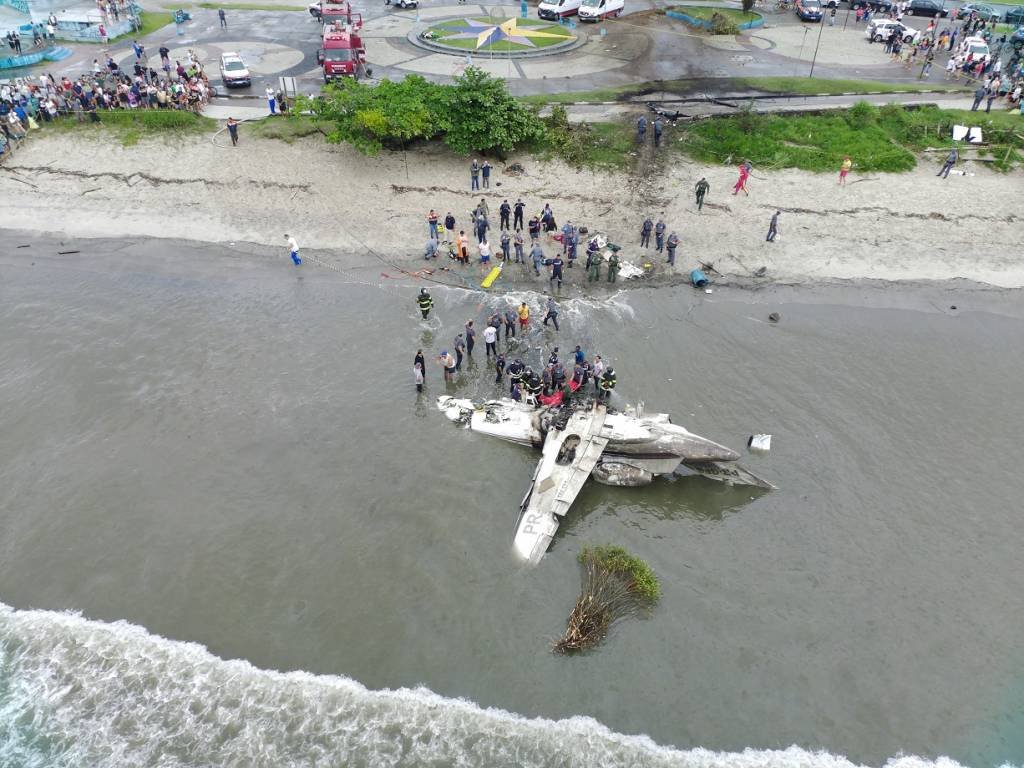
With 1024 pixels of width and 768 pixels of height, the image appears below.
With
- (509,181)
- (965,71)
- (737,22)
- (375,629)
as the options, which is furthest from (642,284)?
(737,22)

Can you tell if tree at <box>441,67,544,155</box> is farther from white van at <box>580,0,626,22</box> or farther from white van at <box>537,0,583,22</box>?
white van at <box>580,0,626,22</box>

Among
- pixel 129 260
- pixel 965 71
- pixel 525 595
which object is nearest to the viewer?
pixel 525 595

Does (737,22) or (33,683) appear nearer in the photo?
(33,683)

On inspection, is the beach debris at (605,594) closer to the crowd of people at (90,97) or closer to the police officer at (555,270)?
the police officer at (555,270)

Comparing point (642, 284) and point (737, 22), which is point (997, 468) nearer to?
point (642, 284)

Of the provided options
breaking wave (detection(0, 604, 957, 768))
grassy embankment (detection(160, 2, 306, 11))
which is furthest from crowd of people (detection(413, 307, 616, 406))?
grassy embankment (detection(160, 2, 306, 11))

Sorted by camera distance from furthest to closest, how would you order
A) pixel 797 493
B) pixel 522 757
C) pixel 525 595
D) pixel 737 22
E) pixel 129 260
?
pixel 737 22 → pixel 129 260 → pixel 797 493 → pixel 525 595 → pixel 522 757

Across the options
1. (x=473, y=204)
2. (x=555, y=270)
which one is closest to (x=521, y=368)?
(x=555, y=270)
